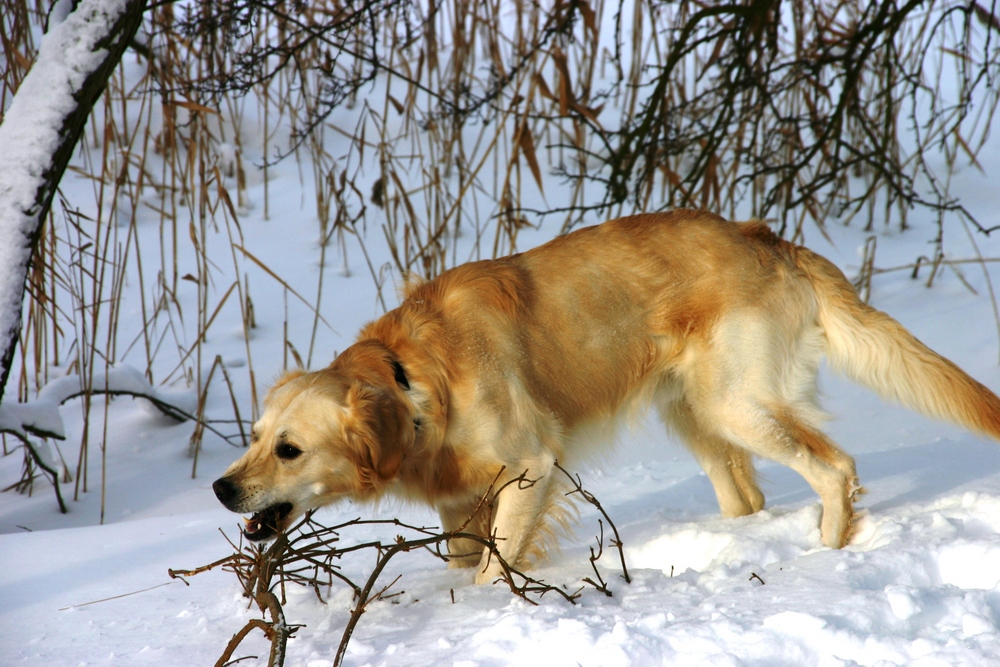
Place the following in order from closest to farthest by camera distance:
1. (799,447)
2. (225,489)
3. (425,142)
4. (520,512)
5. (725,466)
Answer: (225,489) < (520,512) < (799,447) < (725,466) < (425,142)

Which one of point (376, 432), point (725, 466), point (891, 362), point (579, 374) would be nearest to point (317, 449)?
point (376, 432)

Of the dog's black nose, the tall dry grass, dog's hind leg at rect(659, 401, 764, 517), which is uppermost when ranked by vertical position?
the tall dry grass

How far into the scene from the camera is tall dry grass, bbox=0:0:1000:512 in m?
3.67

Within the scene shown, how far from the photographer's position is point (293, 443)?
7.24 feet

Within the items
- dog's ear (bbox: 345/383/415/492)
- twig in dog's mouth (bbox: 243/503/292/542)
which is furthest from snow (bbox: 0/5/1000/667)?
dog's ear (bbox: 345/383/415/492)

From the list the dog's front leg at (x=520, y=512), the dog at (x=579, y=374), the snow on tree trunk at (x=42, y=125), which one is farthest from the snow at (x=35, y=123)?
the dog's front leg at (x=520, y=512)

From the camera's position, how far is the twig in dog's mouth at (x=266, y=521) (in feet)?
7.10

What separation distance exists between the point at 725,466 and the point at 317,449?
141cm

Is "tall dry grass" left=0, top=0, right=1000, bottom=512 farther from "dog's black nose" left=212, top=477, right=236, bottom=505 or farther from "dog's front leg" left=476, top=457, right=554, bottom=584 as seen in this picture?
"dog's front leg" left=476, top=457, right=554, bottom=584

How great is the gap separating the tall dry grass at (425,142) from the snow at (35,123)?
289 millimetres

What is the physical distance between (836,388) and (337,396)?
128 inches

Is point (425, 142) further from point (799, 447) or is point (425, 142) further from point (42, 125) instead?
point (799, 447)

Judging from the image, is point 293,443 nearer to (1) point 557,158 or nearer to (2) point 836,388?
(2) point 836,388

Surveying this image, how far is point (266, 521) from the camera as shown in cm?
219
